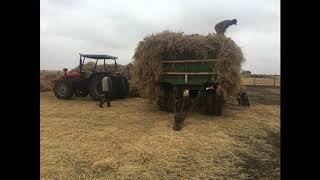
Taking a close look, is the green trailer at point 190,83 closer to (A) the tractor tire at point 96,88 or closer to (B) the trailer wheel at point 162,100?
(B) the trailer wheel at point 162,100

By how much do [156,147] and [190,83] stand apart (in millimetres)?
4293

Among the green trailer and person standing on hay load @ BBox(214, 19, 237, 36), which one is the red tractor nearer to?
the green trailer

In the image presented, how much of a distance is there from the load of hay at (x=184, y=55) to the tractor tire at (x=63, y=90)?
561cm

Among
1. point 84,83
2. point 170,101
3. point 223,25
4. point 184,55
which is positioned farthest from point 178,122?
point 84,83

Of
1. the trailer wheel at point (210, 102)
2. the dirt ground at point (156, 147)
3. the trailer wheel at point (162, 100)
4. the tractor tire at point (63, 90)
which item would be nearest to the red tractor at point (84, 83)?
the tractor tire at point (63, 90)

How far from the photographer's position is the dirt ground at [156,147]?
5.23 metres

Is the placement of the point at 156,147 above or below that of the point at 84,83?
below

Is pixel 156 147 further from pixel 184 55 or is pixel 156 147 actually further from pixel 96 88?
pixel 96 88

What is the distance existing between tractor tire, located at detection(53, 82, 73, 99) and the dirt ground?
5.02 meters

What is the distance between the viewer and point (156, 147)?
662cm
